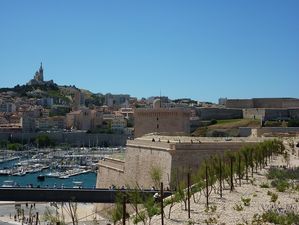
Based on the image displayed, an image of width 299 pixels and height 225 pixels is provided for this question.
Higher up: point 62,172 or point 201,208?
point 201,208

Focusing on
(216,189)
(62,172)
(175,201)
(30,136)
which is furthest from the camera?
(30,136)

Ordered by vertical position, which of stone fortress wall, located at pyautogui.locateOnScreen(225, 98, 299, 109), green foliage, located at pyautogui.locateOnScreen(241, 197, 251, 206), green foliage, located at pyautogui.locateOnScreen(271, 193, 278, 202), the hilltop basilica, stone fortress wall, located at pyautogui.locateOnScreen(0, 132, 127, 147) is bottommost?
stone fortress wall, located at pyautogui.locateOnScreen(0, 132, 127, 147)

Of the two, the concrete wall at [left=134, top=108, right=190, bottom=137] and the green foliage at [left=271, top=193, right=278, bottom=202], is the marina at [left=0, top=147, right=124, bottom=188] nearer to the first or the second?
the concrete wall at [left=134, top=108, right=190, bottom=137]

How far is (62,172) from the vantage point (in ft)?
189

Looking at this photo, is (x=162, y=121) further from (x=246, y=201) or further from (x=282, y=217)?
(x=282, y=217)

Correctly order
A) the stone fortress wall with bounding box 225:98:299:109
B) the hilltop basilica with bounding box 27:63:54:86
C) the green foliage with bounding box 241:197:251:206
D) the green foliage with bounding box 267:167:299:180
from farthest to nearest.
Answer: the hilltop basilica with bounding box 27:63:54:86
the stone fortress wall with bounding box 225:98:299:109
the green foliage with bounding box 267:167:299:180
the green foliage with bounding box 241:197:251:206

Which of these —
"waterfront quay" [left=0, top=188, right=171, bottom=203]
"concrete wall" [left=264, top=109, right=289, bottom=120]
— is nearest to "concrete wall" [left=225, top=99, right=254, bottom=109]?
"concrete wall" [left=264, top=109, right=289, bottom=120]

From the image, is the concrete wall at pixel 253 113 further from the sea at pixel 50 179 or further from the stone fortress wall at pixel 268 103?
the sea at pixel 50 179

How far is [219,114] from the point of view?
6694 cm

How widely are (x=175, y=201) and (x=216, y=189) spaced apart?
202 centimetres

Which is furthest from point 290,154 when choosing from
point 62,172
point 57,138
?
point 57,138

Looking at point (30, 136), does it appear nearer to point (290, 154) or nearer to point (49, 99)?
point (49, 99)

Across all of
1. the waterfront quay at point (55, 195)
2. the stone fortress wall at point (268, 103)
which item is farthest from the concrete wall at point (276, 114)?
the waterfront quay at point (55, 195)

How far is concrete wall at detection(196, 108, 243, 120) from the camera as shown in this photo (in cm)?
6419
